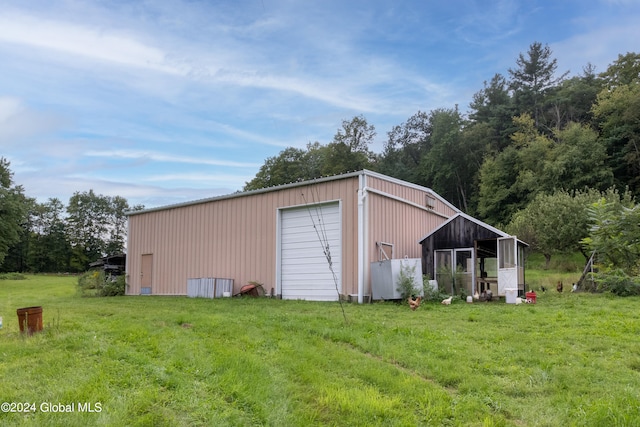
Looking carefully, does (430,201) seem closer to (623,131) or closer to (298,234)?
(298,234)

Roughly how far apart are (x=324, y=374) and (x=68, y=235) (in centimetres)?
6490

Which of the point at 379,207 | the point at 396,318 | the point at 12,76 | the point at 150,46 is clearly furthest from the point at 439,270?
the point at 12,76

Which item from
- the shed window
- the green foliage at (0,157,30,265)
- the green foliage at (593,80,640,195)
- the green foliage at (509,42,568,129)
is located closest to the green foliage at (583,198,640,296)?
the shed window

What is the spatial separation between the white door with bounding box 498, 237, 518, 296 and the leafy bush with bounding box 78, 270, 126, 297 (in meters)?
16.3

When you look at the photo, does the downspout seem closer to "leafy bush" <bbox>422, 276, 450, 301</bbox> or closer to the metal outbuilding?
the metal outbuilding

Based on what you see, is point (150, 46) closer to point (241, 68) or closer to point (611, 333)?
point (241, 68)

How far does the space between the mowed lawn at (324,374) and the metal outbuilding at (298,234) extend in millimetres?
5344

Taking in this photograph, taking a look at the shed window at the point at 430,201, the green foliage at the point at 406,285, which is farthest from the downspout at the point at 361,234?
the shed window at the point at 430,201

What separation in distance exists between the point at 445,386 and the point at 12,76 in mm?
10436

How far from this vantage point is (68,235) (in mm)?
60562

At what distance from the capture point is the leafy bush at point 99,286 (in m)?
20.1

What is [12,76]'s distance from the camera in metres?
9.65

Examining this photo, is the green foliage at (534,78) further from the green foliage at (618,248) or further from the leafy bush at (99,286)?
the leafy bush at (99,286)

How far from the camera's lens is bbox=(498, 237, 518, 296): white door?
13.6 meters
